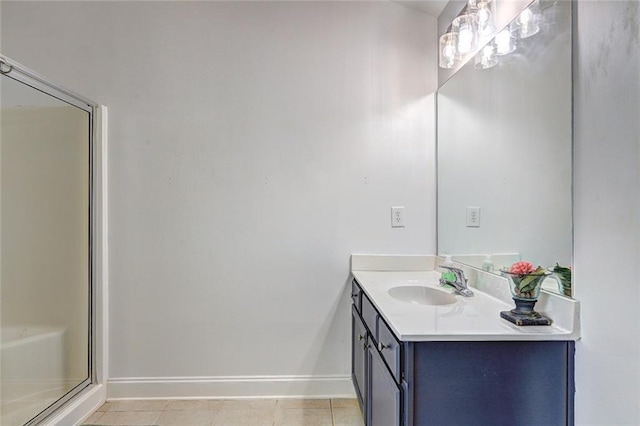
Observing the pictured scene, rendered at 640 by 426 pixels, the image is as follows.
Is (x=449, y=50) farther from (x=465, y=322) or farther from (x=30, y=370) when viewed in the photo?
(x=30, y=370)

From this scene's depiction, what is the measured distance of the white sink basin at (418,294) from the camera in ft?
5.70

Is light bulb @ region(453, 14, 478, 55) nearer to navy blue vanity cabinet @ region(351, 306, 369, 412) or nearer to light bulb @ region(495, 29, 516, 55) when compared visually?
light bulb @ region(495, 29, 516, 55)

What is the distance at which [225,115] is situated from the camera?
2.22 meters

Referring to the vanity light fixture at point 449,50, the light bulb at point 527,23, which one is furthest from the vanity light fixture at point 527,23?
the vanity light fixture at point 449,50

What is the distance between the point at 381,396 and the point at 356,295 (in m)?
0.68

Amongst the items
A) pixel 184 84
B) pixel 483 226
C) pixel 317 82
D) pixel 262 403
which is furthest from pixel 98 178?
pixel 483 226

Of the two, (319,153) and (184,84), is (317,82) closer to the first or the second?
(319,153)

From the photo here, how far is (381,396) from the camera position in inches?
54.1

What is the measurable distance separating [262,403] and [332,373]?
451 millimetres

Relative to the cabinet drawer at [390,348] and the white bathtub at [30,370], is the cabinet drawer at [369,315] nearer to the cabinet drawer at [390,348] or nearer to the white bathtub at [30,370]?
the cabinet drawer at [390,348]

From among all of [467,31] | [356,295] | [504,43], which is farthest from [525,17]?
[356,295]

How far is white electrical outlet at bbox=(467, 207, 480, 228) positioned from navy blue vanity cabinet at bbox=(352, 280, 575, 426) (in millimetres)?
775

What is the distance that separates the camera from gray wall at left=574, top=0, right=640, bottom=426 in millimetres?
940

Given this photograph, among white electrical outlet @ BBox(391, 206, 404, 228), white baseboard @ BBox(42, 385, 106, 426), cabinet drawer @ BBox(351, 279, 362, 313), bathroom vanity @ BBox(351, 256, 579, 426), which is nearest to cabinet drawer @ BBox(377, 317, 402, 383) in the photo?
bathroom vanity @ BBox(351, 256, 579, 426)
